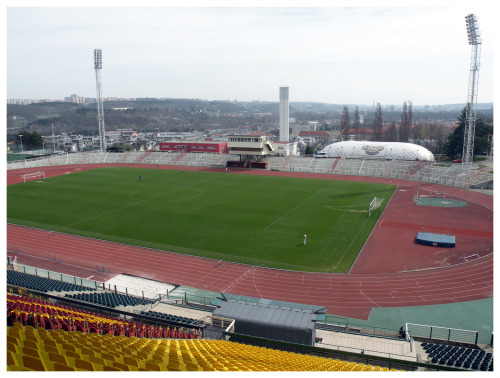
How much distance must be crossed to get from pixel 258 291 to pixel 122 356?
1385cm

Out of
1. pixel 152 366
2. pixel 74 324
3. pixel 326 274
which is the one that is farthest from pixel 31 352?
pixel 326 274

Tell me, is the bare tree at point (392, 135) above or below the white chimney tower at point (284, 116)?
below

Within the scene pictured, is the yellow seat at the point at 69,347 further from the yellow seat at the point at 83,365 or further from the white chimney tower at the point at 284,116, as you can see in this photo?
the white chimney tower at the point at 284,116

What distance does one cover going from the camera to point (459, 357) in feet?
42.3

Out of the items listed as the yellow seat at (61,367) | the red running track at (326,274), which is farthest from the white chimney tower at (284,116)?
the yellow seat at (61,367)

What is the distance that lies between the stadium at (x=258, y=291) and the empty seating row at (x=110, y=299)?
0.09 metres

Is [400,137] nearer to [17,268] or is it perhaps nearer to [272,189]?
[272,189]

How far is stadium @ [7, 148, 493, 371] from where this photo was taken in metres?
10.2

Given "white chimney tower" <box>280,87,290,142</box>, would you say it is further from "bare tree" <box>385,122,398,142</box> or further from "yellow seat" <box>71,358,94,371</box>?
"yellow seat" <box>71,358,94,371</box>

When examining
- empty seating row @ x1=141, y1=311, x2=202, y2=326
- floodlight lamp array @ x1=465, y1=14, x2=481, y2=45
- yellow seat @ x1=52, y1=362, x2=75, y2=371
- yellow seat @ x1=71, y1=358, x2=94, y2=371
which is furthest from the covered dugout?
floodlight lamp array @ x1=465, y1=14, x2=481, y2=45

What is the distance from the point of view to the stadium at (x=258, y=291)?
10.2m

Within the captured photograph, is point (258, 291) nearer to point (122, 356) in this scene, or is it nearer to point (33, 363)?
point (122, 356)

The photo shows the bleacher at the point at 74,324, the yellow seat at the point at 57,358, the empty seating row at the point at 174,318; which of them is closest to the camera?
the yellow seat at the point at 57,358

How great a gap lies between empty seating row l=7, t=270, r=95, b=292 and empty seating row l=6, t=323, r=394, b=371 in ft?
33.7
